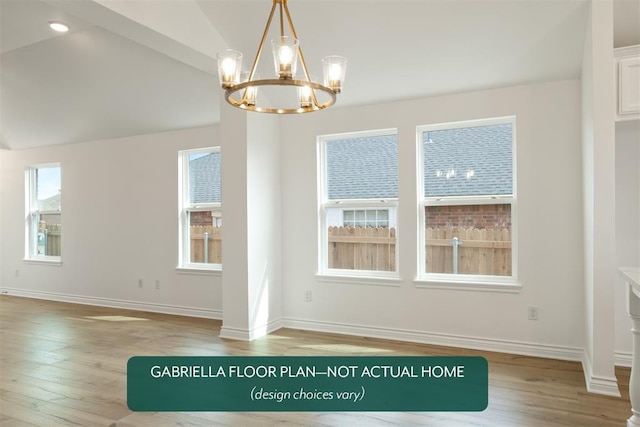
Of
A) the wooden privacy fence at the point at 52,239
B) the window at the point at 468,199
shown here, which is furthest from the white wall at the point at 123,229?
the window at the point at 468,199

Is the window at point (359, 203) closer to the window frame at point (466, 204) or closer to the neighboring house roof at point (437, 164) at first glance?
the neighboring house roof at point (437, 164)

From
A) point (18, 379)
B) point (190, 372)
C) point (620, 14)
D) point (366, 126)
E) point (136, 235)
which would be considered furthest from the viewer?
point (136, 235)

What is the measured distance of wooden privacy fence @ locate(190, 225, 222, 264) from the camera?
5.58 m

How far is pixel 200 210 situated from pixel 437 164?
3007mm

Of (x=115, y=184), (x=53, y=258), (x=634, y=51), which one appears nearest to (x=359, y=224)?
(x=634, y=51)

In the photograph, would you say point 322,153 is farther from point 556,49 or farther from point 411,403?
point 411,403

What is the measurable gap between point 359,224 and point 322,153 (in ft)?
2.84

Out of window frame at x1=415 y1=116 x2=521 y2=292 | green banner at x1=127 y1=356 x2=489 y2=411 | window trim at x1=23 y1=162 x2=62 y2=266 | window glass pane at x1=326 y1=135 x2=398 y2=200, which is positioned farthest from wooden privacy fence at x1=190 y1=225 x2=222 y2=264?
window trim at x1=23 y1=162 x2=62 y2=266

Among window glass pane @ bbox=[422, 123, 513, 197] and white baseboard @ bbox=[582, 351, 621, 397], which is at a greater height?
window glass pane @ bbox=[422, 123, 513, 197]

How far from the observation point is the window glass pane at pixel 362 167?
4.54m

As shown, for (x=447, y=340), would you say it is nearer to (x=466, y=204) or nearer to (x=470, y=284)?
(x=470, y=284)

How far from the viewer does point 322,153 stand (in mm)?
4840

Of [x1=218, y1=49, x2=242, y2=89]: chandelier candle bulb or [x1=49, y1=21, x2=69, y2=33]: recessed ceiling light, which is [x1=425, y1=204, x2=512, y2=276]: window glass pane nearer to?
[x1=218, y1=49, x2=242, y2=89]: chandelier candle bulb

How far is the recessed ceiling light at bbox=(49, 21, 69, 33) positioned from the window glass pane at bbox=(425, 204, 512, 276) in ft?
12.5
